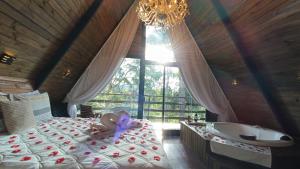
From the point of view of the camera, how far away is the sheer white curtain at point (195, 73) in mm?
4266

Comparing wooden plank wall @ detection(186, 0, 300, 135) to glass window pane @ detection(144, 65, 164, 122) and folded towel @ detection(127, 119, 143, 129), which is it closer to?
glass window pane @ detection(144, 65, 164, 122)

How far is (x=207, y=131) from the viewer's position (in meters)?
3.25

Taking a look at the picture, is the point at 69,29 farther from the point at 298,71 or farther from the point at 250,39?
the point at 298,71

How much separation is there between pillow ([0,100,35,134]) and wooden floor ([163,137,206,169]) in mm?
2178

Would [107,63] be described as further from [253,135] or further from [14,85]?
[253,135]

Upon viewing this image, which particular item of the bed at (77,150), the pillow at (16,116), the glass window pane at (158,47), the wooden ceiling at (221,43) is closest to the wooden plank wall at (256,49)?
the wooden ceiling at (221,43)

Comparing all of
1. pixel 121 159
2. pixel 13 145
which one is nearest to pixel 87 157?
pixel 121 159

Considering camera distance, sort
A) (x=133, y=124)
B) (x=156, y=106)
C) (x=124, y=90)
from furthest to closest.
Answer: (x=156, y=106), (x=124, y=90), (x=133, y=124)

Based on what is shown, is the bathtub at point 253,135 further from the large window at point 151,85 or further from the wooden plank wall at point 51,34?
the wooden plank wall at point 51,34

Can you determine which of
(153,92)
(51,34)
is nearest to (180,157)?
(153,92)

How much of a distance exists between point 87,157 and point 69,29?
7.24 ft

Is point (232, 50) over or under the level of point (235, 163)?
over

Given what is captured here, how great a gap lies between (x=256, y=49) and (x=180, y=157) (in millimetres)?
2175

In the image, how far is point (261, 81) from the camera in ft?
9.70
